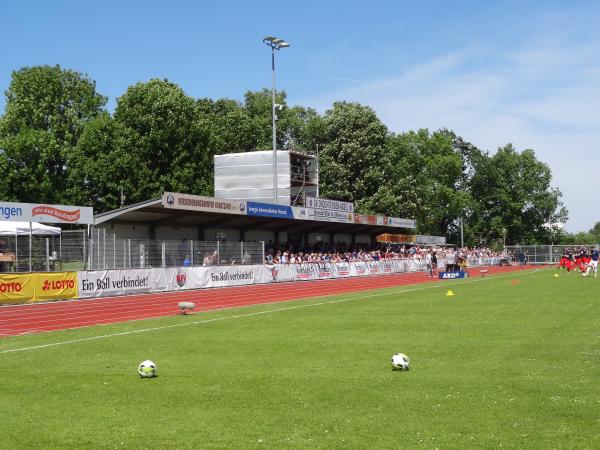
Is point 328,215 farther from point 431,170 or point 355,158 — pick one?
point 431,170

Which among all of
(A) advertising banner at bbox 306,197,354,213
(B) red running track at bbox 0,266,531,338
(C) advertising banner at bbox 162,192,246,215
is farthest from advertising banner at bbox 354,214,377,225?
(B) red running track at bbox 0,266,531,338

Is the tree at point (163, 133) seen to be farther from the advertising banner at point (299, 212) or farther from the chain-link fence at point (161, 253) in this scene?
the chain-link fence at point (161, 253)

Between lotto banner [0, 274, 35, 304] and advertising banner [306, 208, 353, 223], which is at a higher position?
advertising banner [306, 208, 353, 223]

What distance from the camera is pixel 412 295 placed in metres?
27.9

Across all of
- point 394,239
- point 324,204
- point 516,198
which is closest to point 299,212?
point 324,204

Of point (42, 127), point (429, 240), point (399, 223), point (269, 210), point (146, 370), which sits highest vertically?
point (42, 127)

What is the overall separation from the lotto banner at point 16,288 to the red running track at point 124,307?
20.5 inches

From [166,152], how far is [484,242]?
6994 cm

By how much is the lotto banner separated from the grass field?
971cm

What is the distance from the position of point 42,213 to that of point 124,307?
24.2 feet

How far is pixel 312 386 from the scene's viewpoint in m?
9.30

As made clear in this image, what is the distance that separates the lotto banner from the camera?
1012 inches

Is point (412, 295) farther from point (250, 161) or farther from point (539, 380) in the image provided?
point (250, 161)

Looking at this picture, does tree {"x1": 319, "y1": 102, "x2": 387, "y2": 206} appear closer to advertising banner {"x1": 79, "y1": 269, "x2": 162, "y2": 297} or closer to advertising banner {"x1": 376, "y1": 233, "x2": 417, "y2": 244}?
advertising banner {"x1": 376, "y1": 233, "x2": 417, "y2": 244}
